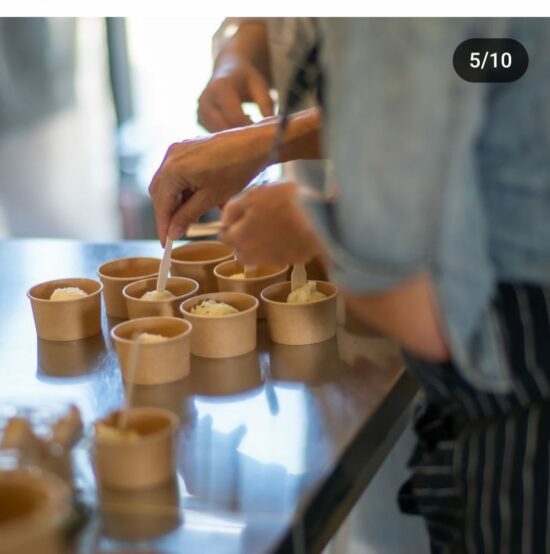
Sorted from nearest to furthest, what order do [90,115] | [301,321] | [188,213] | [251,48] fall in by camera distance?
1. [301,321]
2. [188,213]
3. [251,48]
4. [90,115]

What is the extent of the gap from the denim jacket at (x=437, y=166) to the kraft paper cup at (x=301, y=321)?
1.60 ft

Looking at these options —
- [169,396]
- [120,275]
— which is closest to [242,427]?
[169,396]

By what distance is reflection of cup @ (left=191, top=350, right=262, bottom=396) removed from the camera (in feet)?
4.01

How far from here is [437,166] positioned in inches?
31.0

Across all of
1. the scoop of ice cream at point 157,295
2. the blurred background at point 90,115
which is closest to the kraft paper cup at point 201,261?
the scoop of ice cream at point 157,295

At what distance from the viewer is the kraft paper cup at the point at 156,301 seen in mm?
1384

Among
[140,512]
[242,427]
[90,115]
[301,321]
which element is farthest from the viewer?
[90,115]

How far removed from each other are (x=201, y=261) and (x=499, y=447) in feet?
2.41

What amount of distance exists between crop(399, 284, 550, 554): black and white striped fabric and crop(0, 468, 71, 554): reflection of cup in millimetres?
399

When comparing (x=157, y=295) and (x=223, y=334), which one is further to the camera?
(x=157, y=295)

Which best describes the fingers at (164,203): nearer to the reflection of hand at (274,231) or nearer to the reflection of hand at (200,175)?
the reflection of hand at (200,175)

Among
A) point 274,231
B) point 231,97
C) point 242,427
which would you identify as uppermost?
point 231,97

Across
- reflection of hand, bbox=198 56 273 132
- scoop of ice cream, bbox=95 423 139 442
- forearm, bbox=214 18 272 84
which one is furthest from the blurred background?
scoop of ice cream, bbox=95 423 139 442

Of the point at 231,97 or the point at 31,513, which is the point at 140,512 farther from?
the point at 231,97
